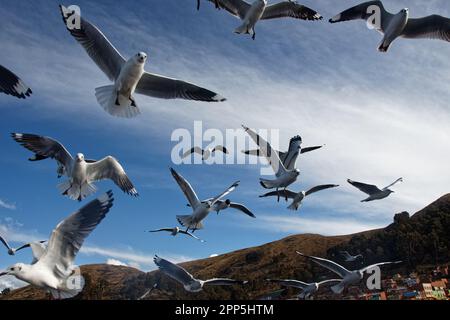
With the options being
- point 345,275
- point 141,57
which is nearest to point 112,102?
point 141,57

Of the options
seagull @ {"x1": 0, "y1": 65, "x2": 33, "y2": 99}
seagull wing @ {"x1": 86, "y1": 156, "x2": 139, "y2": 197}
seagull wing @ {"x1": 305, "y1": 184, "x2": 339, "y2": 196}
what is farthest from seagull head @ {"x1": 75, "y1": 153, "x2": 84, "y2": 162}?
seagull wing @ {"x1": 305, "y1": 184, "x2": 339, "y2": 196}

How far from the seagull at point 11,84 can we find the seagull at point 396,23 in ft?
22.6

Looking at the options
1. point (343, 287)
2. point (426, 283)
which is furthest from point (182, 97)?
point (426, 283)

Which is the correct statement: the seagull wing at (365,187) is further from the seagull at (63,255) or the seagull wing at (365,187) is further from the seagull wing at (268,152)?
the seagull at (63,255)

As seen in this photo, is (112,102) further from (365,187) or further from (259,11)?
(365,187)

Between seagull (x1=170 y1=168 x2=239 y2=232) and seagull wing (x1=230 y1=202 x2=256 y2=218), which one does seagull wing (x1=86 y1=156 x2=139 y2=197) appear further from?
seagull wing (x1=230 y1=202 x2=256 y2=218)

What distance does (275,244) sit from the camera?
38.5 meters

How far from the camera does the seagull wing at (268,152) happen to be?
1040cm

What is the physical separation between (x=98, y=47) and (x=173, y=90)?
158cm

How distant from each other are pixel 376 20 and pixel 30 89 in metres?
7.33

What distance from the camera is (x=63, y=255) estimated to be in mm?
6418
